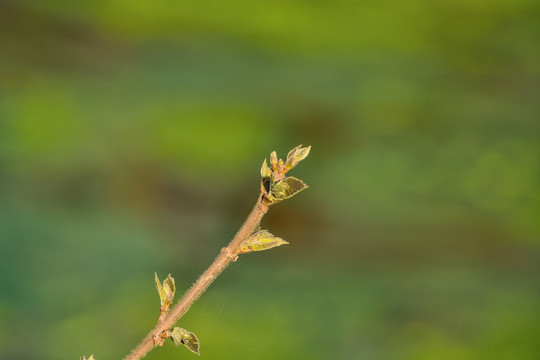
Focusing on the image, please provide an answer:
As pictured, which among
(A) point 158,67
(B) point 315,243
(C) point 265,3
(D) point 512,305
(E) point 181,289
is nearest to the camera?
(E) point 181,289

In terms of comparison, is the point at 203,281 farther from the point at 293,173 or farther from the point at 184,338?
the point at 293,173

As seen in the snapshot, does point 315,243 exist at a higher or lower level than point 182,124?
lower

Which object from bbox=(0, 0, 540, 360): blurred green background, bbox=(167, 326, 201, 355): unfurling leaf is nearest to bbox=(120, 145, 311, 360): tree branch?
bbox=(167, 326, 201, 355): unfurling leaf

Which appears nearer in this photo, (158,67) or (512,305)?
(512,305)

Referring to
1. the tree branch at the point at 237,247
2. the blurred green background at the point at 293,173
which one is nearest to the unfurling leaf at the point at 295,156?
the tree branch at the point at 237,247

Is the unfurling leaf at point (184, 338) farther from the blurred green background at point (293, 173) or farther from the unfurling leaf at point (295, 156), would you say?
the blurred green background at point (293, 173)

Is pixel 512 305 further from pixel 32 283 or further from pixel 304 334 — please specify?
pixel 32 283

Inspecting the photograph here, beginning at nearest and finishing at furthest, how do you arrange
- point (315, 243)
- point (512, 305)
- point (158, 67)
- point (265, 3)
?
point (512, 305), point (315, 243), point (158, 67), point (265, 3)

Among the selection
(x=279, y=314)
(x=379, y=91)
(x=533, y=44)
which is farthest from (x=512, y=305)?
(x=533, y=44)
